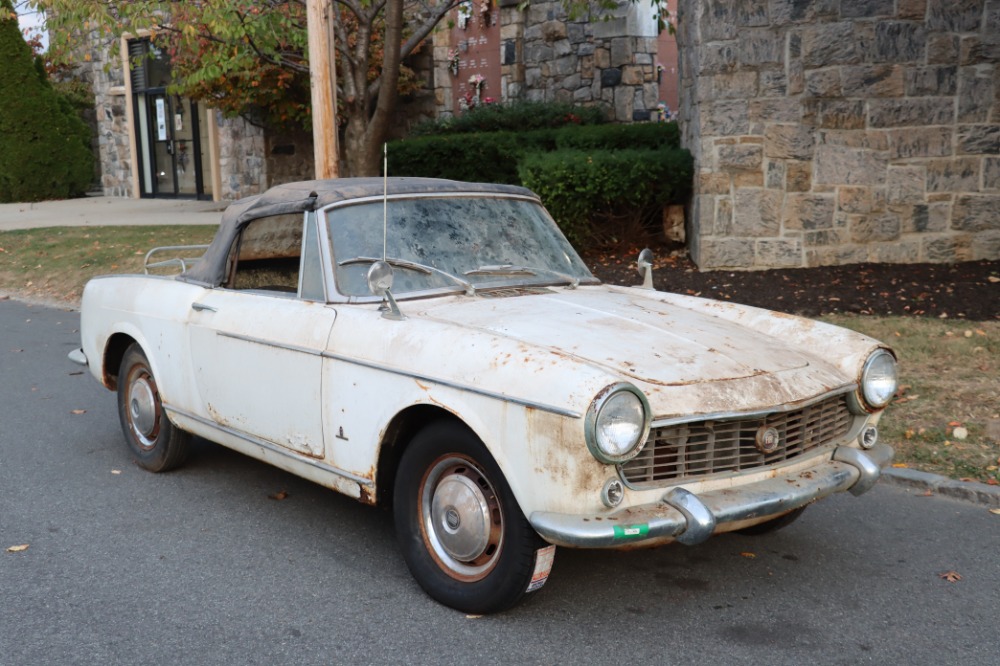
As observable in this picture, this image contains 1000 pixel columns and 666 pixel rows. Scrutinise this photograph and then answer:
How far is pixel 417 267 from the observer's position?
4352mm

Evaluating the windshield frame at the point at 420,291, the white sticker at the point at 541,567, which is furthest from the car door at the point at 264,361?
the white sticker at the point at 541,567

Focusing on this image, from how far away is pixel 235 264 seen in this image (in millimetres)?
5074

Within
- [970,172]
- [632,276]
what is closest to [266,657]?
[632,276]

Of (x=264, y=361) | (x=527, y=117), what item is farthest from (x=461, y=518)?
(x=527, y=117)

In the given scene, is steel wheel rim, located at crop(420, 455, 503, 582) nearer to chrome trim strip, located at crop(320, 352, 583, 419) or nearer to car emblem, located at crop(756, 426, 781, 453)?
chrome trim strip, located at crop(320, 352, 583, 419)

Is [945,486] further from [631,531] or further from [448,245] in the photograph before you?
[448,245]

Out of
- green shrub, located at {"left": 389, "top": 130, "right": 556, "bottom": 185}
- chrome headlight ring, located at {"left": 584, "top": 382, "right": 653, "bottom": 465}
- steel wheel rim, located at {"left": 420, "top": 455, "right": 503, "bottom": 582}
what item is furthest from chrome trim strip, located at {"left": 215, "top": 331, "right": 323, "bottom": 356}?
green shrub, located at {"left": 389, "top": 130, "right": 556, "bottom": 185}

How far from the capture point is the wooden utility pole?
28.5 feet

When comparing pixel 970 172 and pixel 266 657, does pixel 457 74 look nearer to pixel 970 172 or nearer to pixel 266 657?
pixel 970 172

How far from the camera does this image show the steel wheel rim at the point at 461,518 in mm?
3553

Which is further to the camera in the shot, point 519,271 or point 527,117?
Result: point 527,117

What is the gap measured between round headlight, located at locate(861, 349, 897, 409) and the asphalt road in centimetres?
71

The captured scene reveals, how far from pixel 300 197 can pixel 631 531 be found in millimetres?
2342

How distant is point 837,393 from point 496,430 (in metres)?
1.39
